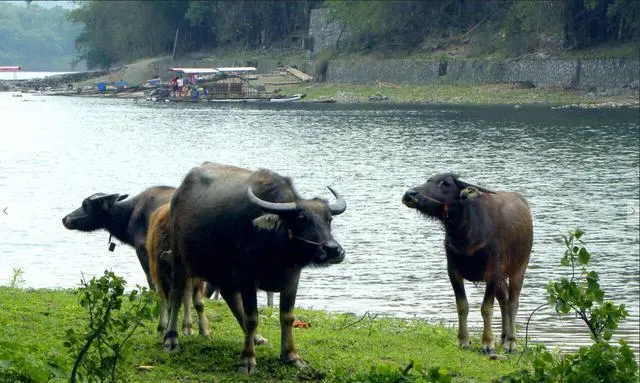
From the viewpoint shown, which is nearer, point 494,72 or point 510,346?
point 510,346

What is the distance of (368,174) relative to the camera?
4206 centimetres

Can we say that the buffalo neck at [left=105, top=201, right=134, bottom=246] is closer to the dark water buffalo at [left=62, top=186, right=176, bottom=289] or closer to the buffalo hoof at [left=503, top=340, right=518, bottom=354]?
the dark water buffalo at [left=62, top=186, right=176, bottom=289]

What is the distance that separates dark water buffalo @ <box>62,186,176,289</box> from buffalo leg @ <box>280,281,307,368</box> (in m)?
2.73

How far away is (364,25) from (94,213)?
81911 mm

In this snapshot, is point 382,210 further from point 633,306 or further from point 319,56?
point 319,56

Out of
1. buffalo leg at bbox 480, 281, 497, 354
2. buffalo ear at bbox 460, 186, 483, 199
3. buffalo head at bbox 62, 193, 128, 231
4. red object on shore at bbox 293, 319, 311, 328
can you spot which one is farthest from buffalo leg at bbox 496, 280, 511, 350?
buffalo head at bbox 62, 193, 128, 231

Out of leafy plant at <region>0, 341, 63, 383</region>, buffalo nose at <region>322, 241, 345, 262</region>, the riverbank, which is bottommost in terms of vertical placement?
the riverbank

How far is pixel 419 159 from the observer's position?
46.9m

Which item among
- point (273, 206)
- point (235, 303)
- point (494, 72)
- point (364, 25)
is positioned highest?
point (273, 206)

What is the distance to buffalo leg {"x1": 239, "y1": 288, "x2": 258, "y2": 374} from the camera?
32.4ft

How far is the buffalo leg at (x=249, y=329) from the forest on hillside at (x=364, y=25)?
6772 cm

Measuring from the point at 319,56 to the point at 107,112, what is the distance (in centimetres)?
2261

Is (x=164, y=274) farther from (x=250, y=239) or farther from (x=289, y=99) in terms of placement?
(x=289, y=99)

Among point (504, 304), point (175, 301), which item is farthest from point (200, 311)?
point (504, 304)
